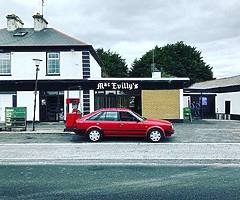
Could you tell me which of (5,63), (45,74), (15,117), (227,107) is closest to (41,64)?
(45,74)

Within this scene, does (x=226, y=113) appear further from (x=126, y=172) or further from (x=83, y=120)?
Result: (x=126, y=172)

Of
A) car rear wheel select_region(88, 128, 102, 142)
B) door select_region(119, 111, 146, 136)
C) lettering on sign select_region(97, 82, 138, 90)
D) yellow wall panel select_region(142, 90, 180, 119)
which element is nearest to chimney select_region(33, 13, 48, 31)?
lettering on sign select_region(97, 82, 138, 90)

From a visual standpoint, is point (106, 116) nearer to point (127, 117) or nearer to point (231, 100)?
point (127, 117)

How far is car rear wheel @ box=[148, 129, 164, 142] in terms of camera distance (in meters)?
14.8

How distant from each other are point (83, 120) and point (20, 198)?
9.03 metres

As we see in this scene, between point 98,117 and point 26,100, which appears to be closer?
point 98,117

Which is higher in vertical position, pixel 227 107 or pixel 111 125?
pixel 227 107

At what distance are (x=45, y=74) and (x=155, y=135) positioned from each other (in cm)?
1346

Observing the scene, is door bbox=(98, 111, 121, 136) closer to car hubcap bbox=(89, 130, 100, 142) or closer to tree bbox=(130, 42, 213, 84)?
car hubcap bbox=(89, 130, 100, 142)

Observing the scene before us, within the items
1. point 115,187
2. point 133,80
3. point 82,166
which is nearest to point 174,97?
point 133,80

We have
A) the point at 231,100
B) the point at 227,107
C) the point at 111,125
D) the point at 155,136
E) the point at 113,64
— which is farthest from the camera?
the point at 113,64

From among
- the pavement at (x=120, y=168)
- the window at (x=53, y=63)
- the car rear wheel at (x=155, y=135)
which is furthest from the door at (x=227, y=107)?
the car rear wheel at (x=155, y=135)

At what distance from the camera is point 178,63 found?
2409 inches

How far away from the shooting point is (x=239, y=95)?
95.9 ft
